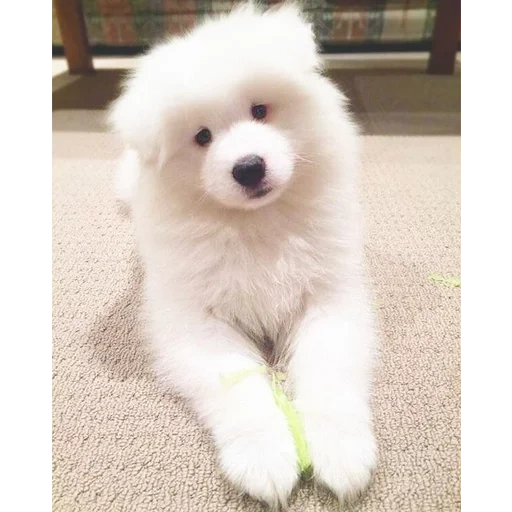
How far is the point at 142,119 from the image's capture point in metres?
0.89

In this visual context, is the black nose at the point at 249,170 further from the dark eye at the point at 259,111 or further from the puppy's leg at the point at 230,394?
→ the puppy's leg at the point at 230,394

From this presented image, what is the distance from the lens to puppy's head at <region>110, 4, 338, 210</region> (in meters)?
0.85

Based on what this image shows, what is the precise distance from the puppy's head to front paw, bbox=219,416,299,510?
39cm

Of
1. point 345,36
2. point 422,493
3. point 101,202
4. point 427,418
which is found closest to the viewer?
point 422,493

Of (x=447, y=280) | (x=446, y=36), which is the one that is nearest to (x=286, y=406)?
(x=447, y=280)

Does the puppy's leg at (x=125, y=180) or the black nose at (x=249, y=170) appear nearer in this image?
the black nose at (x=249, y=170)

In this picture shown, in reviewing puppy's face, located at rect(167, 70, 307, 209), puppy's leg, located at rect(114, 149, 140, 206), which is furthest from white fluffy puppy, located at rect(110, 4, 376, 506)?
puppy's leg, located at rect(114, 149, 140, 206)

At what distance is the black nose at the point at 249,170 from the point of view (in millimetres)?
843

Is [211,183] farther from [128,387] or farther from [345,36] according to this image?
[345,36]

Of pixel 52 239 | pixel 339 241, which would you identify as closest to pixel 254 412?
pixel 339 241

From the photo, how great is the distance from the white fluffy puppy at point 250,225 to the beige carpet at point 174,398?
0.21 feet

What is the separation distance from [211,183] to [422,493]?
600mm

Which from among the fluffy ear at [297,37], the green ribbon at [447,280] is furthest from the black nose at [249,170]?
the green ribbon at [447,280]

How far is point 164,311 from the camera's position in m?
0.98
